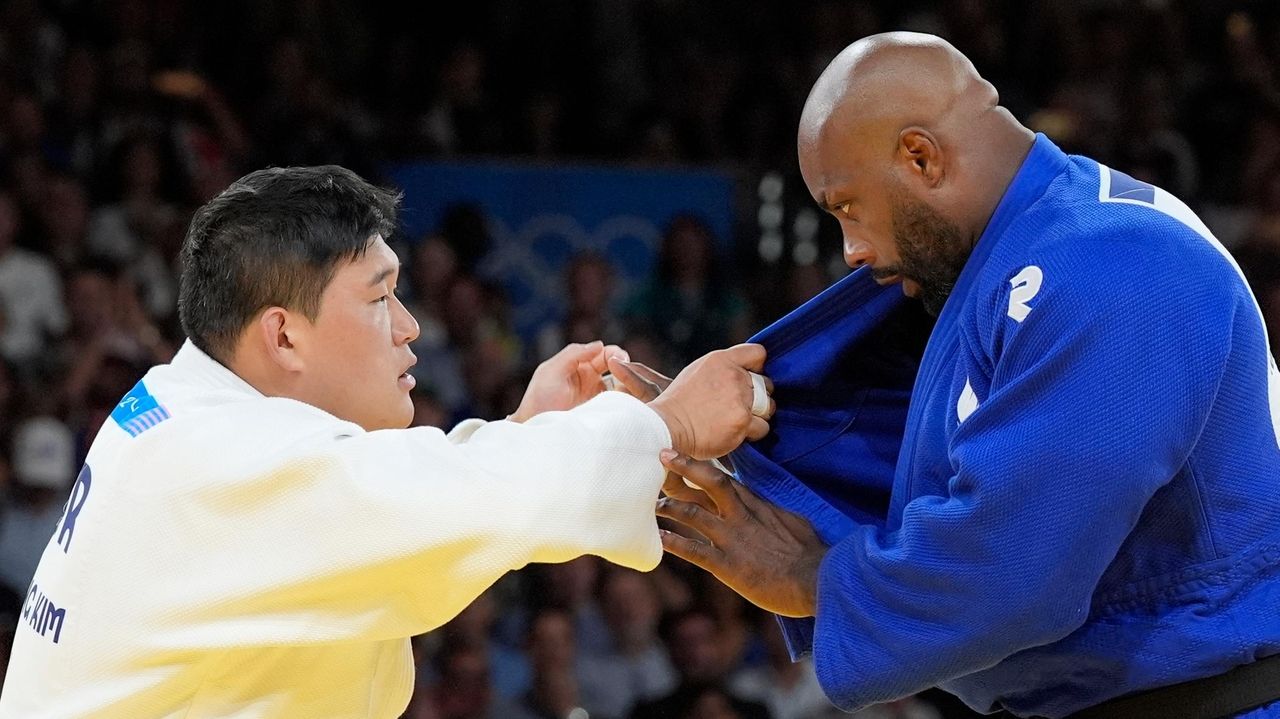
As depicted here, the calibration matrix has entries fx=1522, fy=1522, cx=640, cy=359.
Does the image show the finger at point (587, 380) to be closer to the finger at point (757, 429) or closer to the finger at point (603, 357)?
the finger at point (603, 357)

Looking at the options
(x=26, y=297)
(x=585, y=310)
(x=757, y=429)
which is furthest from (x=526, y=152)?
(x=757, y=429)

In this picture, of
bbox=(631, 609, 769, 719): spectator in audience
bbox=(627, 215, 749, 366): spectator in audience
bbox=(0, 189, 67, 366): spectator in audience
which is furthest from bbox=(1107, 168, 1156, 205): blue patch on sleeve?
bbox=(0, 189, 67, 366): spectator in audience

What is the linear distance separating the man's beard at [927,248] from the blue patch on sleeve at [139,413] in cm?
118

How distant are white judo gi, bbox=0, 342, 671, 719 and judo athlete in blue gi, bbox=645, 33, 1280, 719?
316 millimetres

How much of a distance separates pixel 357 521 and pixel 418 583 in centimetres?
14

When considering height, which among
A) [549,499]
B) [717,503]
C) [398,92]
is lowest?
[398,92]

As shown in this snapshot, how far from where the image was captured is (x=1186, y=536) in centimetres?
221

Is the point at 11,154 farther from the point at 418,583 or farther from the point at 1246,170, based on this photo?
the point at 1246,170

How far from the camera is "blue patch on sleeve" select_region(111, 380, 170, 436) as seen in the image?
2.32 meters

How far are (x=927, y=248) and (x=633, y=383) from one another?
65 cm

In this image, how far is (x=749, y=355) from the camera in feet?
9.23

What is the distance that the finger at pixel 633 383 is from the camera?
2.85 m

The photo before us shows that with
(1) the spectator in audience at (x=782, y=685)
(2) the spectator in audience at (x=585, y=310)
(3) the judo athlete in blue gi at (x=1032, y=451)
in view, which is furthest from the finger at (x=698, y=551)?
(2) the spectator in audience at (x=585, y=310)

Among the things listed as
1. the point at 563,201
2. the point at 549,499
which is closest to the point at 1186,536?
the point at 549,499
